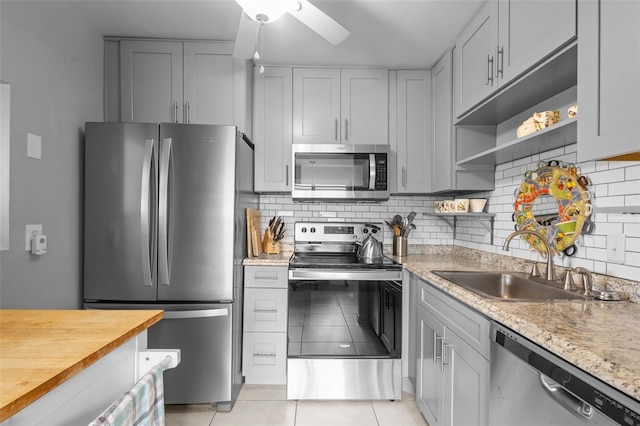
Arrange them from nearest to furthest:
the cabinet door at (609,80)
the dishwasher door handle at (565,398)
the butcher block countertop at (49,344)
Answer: the butcher block countertop at (49,344) → the dishwasher door handle at (565,398) → the cabinet door at (609,80)

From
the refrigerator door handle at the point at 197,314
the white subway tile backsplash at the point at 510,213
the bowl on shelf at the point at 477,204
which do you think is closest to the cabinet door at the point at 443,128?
the bowl on shelf at the point at 477,204

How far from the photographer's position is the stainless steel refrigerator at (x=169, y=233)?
2.11 meters

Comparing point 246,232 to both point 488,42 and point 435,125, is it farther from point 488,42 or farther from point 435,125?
point 488,42

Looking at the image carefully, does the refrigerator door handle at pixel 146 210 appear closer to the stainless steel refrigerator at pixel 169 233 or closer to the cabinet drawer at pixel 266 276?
the stainless steel refrigerator at pixel 169 233

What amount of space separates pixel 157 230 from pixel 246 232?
0.63 m

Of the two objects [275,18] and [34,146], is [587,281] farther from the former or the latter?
[34,146]

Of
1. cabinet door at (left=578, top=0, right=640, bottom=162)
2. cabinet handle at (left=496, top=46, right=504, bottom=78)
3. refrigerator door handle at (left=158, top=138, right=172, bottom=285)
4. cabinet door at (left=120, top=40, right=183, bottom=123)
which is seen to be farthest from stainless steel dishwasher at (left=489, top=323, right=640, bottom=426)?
cabinet door at (left=120, top=40, right=183, bottom=123)

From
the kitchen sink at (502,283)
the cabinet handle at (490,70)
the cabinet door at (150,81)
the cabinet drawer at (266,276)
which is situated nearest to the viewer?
the kitchen sink at (502,283)

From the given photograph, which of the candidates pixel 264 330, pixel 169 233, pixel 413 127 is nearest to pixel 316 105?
pixel 413 127

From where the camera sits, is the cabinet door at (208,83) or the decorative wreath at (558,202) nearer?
the decorative wreath at (558,202)

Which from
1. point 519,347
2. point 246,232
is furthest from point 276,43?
point 519,347

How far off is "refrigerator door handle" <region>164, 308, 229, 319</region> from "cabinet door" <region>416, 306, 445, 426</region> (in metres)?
1.22

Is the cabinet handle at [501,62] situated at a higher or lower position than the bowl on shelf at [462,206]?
higher

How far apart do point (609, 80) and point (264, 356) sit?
2330mm
